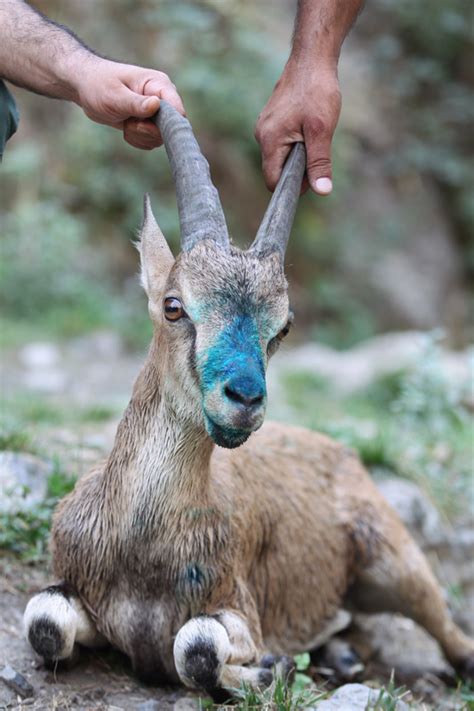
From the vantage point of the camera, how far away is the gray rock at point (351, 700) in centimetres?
349

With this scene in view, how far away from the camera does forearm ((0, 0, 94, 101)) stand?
160 inches

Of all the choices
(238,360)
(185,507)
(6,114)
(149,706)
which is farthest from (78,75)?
(149,706)

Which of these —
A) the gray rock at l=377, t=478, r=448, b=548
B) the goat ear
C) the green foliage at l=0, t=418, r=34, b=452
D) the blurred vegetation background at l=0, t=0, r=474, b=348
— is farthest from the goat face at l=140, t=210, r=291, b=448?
the blurred vegetation background at l=0, t=0, r=474, b=348

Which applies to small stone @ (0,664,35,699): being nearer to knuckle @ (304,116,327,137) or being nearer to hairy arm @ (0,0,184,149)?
hairy arm @ (0,0,184,149)

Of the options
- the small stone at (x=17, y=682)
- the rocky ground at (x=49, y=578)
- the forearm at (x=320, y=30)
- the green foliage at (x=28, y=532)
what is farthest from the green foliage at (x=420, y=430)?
the small stone at (x=17, y=682)

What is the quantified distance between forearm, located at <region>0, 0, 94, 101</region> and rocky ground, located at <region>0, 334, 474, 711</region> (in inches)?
79.0

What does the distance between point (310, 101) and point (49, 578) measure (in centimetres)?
255

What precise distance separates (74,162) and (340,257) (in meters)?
5.35

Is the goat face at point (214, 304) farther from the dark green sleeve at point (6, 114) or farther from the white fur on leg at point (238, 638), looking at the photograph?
the dark green sleeve at point (6, 114)

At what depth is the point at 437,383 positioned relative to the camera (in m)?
8.21

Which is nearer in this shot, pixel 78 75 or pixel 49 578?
pixel 78 75

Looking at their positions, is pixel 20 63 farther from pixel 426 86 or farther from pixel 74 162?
pixel 426 86

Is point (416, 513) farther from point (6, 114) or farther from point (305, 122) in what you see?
point (6, 114)

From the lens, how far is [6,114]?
4.76 m
